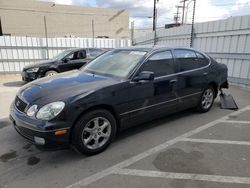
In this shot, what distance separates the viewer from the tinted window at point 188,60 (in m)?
4.52

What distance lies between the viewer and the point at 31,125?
2957mm

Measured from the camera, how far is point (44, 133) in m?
2.87

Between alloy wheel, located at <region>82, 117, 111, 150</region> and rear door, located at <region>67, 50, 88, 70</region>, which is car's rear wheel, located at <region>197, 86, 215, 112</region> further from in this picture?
rear door, located at <region>67, 50, 88, 70</region>

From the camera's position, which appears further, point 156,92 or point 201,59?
point 201,59

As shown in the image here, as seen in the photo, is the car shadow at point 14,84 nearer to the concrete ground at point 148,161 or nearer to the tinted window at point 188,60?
the concrete ground at point 148,161

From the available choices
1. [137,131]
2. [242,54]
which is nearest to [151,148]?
[137,131]

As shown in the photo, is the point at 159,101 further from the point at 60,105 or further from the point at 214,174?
the point at 60,105

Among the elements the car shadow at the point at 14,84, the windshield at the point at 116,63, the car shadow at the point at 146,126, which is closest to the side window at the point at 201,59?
the car shadow at the point at 146,126

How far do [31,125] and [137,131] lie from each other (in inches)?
77.9

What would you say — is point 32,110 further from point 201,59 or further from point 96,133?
point 201,59

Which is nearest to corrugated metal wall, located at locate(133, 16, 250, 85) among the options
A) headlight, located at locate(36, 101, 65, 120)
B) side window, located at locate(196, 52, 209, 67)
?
side window, located at locate(196, 52, 209, 67)

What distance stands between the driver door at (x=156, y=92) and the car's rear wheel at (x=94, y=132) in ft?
1.53

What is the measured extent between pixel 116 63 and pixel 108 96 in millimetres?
985

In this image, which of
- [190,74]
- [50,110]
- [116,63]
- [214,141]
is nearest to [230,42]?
[190,74]
